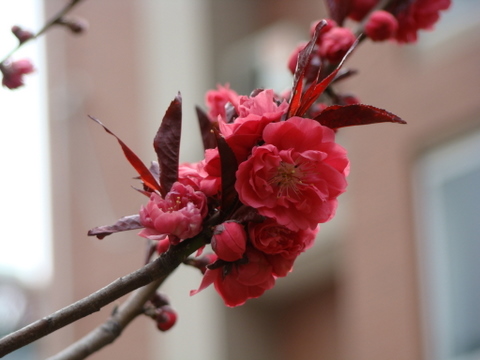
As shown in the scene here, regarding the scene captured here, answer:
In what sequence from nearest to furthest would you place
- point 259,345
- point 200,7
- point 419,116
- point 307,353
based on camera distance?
point 419,116
point 307,353
point 259,345
point 200,7

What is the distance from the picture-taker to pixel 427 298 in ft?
17.0

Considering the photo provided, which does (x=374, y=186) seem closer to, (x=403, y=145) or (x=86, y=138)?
(x=403, y=145)

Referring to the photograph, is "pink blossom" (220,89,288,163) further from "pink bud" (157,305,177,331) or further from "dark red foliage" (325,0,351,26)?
"dark red foliage" (325,0,351,26)

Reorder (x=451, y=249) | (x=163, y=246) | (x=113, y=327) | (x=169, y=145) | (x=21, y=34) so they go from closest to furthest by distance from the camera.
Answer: (x=169, y=145) → (x=163, y=246) → (x=113, y=327) → (x=21, y=34) → (x=451, y=249)

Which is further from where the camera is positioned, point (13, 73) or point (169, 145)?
point (13, 73)

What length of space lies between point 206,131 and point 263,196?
0.28 metres

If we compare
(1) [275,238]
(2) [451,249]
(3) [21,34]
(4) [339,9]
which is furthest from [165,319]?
(2) [451,249]

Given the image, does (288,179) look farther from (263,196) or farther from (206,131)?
(206,131)

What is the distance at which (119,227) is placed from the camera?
3.20 feet

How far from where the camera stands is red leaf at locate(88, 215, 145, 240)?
96 cm

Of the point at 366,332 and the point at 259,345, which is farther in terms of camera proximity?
the point at 259,345

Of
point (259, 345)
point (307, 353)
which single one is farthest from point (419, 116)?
point (259, 345)

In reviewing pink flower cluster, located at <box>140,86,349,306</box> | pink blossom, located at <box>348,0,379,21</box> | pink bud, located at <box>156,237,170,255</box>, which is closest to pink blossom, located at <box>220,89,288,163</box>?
pink flower cluster, located at <box>140,86,349,306</box>

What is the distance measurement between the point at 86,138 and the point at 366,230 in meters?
3.35
